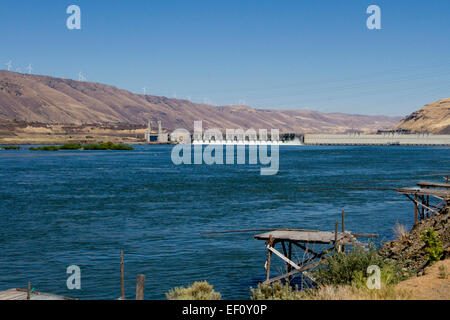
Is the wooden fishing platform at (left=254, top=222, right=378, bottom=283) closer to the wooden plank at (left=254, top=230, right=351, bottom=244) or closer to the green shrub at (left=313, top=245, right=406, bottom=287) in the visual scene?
the wooden plank at (left=254, top=230, right=351, bottom=244)

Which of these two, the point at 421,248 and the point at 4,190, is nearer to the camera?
the point at 421,248

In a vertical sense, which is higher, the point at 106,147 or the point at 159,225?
the point at 106,147

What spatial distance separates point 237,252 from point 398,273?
9.93 meters

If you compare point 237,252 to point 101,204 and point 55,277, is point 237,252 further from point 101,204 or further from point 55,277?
point 101,204

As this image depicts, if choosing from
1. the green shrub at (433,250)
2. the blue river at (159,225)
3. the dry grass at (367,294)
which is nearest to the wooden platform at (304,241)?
the blue river at (159,225)

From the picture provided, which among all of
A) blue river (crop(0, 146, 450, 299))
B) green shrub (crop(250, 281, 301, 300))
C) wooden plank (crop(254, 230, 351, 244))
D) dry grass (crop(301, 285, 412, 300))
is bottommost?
blue river (crop(0, 146, 450, 299))

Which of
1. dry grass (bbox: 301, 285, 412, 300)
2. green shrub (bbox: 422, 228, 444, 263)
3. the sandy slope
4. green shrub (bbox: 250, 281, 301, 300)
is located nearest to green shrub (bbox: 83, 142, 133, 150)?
green shrub (bbox: 422, 228, 444, 263)

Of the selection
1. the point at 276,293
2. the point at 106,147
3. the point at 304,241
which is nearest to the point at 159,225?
the point at 304,241

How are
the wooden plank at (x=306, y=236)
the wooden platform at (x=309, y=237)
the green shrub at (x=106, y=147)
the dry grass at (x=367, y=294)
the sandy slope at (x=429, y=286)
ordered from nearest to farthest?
the dry grass at (x=367, y=294)
the sandy slope at (x=429, y=286)
the wooden platform at (x=309, y=237)
the wooden plank at (x=306, y=236)
the green shrub at (x=106, y=147)

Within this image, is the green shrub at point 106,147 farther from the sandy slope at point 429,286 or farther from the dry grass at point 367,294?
the dry grass at point 367,294

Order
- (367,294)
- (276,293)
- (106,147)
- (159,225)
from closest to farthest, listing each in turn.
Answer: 1. (367,294)
2. (276,293)
3. (159,225)
4. (106,147)

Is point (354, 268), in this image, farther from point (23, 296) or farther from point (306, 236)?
point (23, 296)
